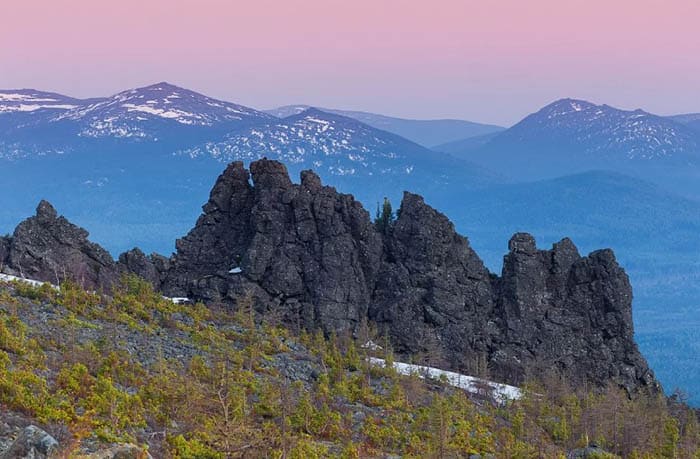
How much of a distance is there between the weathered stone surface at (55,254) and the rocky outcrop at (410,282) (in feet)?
23.7

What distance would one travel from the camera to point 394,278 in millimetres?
78000

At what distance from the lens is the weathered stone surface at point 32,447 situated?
80.9 ft

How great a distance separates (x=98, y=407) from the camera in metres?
33.5

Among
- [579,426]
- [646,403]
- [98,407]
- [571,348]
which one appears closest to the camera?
[98,407]

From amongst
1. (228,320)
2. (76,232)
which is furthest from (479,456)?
(76,232)

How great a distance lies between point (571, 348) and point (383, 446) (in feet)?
141

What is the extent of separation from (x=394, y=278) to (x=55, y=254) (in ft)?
97.3

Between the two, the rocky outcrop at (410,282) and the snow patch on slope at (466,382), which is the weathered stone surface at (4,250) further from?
the snow patch on slope at (466,382)

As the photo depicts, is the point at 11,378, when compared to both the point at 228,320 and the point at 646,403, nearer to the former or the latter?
the point at 228,320

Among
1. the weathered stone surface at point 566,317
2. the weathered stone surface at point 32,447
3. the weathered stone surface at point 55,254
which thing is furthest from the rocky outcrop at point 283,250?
the weathered stone surface at point 32,447

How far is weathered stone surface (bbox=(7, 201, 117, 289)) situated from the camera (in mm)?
67781

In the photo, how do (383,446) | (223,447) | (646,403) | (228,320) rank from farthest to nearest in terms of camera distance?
(646,403), (228,320), (383,446), (223,447)

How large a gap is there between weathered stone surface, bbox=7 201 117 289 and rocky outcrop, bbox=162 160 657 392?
23.7ft

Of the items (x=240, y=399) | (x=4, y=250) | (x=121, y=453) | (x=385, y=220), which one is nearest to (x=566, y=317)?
(x=385, y=220)
